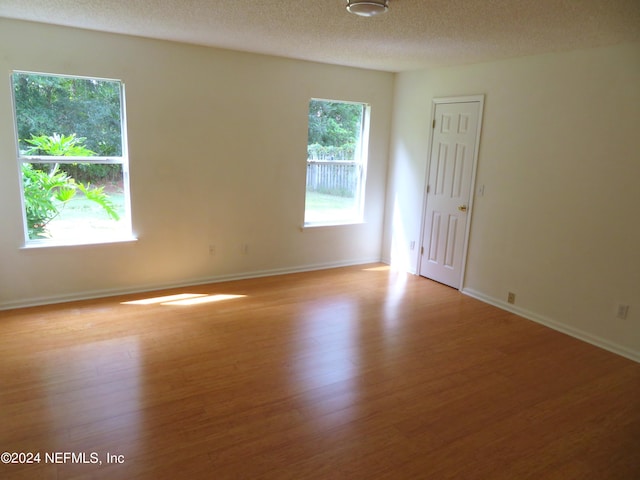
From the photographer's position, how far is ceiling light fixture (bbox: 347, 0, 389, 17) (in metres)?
2.61

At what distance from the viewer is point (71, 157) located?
3.91 meters

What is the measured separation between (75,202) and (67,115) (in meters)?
0.78

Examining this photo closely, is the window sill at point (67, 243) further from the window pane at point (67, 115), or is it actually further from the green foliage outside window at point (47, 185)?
the window pane at point (67, 115)

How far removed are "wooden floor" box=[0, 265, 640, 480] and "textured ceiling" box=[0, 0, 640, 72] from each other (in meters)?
2.41

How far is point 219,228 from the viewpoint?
474 cm

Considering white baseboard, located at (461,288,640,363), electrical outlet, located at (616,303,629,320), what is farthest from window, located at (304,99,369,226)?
electrical outlet, located at (616,303,629,320)

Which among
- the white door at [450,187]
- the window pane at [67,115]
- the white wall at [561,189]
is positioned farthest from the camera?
the white door at [450,187]

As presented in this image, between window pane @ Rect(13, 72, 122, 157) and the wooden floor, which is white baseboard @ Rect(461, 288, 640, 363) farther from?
window pane @ Rect(13, 72, 122, 157)

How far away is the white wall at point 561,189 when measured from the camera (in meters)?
3.39

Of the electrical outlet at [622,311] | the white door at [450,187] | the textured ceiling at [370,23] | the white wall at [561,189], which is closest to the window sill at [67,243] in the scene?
the textured ceiling at [370,23]

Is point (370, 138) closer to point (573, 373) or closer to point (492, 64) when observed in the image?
point (492, 64)

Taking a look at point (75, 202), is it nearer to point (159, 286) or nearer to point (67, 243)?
point (67, 243)

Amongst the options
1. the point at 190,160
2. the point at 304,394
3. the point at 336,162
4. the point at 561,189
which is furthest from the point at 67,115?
the point at 561,189

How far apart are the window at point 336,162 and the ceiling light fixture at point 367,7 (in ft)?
7.76
